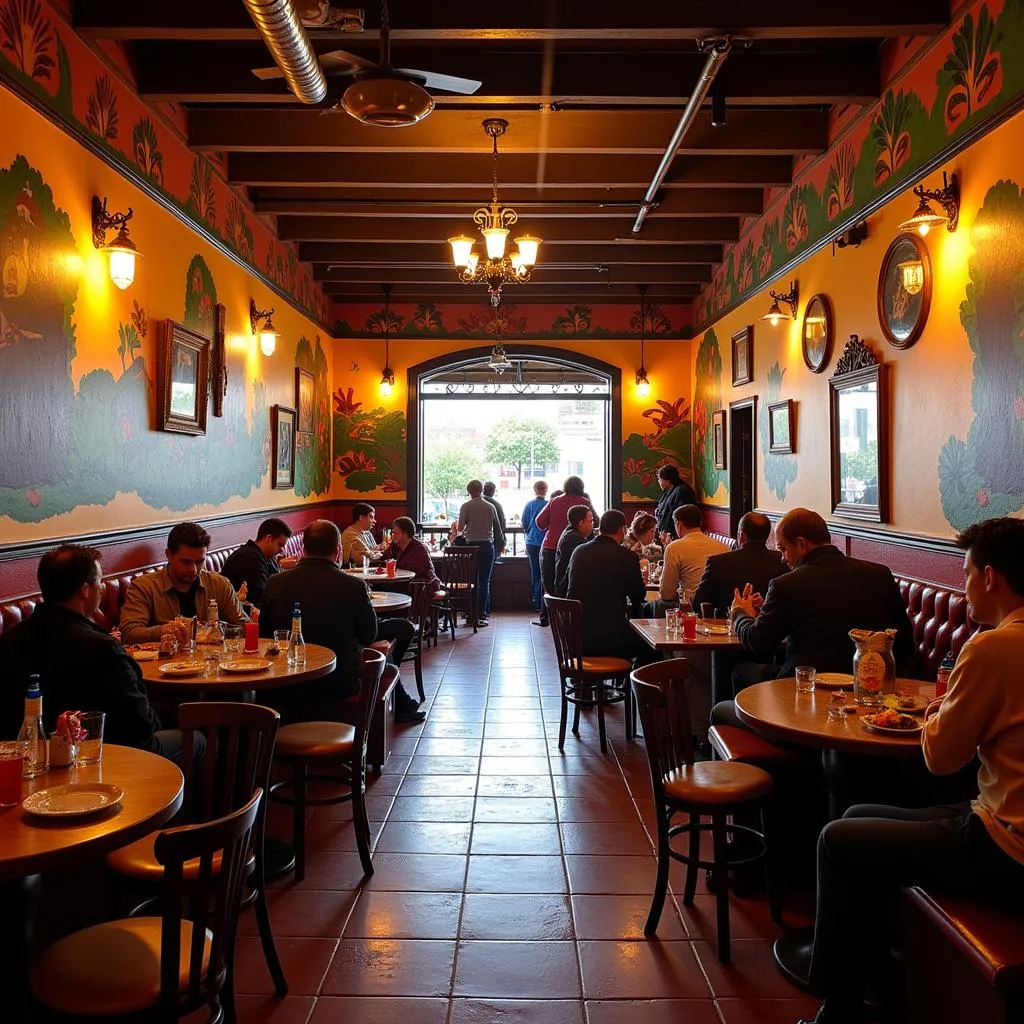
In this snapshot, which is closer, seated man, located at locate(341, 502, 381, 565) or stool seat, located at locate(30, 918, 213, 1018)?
stool seat, located at locate(30, 918, 213, 1018)

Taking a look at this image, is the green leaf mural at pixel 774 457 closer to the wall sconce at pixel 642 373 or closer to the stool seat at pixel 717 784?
the wall sconce at pixel 642 373

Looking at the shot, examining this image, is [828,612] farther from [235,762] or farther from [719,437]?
[719,437]

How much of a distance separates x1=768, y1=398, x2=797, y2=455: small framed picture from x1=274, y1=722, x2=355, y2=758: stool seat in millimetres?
4546

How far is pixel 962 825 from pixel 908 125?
4163 millimetres

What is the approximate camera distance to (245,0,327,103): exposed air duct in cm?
348

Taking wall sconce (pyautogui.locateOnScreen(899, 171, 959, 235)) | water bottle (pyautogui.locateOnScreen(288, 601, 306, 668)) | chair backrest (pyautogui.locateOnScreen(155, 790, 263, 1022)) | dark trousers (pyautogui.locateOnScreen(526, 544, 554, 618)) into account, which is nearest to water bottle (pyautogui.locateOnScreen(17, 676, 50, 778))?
chair backrest (pyautogui.locateOnScreen(155, 790, 263, 1022))

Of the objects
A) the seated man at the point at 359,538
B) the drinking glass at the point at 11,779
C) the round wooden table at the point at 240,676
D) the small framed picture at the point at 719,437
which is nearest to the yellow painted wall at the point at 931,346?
the small framed picture at the point at 719,437

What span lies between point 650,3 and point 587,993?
14.7ft

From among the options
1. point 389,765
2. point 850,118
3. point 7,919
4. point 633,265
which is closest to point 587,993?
point 7,919

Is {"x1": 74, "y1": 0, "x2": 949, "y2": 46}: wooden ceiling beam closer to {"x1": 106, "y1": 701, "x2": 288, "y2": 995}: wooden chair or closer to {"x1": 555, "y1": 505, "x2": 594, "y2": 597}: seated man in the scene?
{"x1": 106, "y1": 701, "x2": 288, "y2": 995}: wooden chair

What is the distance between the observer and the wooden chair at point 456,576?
951cm

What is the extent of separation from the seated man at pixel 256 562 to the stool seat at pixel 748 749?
3.09 metres

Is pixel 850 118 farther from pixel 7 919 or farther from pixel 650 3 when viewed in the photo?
pixel 7 919

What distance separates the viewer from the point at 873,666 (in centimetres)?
313
